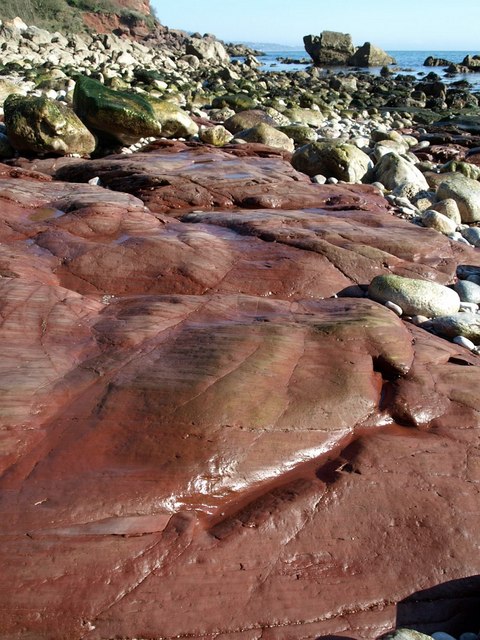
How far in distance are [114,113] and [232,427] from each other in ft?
29.8

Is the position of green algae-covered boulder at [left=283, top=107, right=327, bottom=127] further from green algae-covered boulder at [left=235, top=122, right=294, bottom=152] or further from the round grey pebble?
→ the round grey pebble

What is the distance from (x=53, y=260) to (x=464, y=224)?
6.31 meters

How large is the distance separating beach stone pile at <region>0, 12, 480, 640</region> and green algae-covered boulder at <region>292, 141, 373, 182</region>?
138 inches

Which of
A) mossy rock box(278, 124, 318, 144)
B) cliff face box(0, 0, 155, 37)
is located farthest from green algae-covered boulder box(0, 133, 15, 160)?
cliff face box(0, 0, 155, 37)

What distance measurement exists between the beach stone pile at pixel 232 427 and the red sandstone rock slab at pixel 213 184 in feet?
4.01

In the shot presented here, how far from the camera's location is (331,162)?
421 inches

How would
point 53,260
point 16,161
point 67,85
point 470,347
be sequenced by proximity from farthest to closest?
point 67,85, point 16,161, point 53,260, point 470,347

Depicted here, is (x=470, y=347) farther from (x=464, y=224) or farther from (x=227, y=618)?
(x=464, y=224)

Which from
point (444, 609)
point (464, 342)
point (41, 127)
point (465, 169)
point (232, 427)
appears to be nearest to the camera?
point (444, 609)

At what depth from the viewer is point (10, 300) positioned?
4.47 m

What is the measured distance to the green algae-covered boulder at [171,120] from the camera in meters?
12.5

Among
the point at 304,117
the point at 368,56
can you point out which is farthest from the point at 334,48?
the point at 304,117

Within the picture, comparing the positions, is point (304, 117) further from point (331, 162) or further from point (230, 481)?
point (230, 481)

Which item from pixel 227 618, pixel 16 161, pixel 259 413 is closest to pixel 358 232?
pixel 259 413
